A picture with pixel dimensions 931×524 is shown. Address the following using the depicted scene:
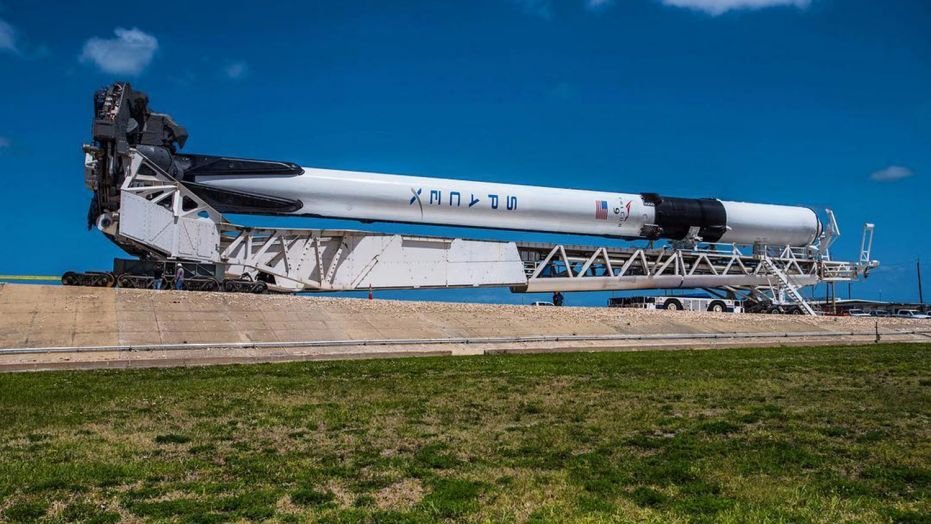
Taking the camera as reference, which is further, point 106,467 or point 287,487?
point 106,467

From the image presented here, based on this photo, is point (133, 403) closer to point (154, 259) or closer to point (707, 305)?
point (154, 259)

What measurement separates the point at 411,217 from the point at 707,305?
16.4 m

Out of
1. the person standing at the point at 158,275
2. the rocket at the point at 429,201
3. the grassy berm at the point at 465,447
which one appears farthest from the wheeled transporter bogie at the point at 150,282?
the grassy berm at the point at 465,447

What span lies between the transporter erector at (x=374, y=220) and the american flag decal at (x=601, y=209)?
5 cm

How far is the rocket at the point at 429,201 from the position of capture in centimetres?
2727

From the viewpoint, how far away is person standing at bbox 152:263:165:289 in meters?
25.7

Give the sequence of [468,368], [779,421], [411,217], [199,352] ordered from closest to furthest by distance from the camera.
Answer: [779,421]
[468,368]
[199,352]
[411,217]

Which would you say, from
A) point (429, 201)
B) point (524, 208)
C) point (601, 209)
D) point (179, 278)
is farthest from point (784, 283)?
point (179, 278)

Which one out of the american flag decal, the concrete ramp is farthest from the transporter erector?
the concrete ramp

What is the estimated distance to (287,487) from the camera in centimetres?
648

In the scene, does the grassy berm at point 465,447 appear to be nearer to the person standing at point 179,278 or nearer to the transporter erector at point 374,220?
the person standing at point 179,278

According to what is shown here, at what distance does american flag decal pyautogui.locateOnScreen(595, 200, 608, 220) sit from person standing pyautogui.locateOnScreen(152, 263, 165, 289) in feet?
60.7

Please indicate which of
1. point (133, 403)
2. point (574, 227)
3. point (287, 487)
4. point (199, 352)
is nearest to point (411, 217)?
point (574, 227)

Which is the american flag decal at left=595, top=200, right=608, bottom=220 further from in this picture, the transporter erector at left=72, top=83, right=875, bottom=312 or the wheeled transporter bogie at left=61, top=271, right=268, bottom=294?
the wheeled transporter bogie at left=61, top=271, right=268, bottom=294
